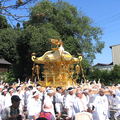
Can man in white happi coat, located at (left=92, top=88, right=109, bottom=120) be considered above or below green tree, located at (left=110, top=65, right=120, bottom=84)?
below

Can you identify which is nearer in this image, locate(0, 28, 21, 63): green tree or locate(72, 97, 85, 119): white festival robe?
locate(72, 97, 85, 119): white festival robe

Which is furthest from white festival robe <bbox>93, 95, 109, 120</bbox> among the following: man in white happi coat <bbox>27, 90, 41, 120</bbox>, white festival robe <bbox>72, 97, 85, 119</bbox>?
man in white happi coat <bbox>27, 90, 41, 120</bbox>

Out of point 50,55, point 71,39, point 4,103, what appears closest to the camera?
point 4,103

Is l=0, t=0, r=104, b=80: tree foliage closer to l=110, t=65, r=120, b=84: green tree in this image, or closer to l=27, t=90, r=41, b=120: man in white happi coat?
l=110, t=65, r=120, b=84: green tree

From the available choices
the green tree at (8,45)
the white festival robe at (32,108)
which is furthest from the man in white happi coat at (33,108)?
the green tree at (8,45)

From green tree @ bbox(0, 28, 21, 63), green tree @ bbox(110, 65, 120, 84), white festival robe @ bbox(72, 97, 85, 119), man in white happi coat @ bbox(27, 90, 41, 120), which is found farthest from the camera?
green tree @ bbox(0, 28, 21, 63)

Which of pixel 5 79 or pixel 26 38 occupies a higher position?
pixel 26 38

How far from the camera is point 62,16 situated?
19719 mm

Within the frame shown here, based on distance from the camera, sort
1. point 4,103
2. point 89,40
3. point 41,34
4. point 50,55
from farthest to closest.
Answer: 1. point 89,40
2. point 41,34
3. point 50,55
4. point 4,103

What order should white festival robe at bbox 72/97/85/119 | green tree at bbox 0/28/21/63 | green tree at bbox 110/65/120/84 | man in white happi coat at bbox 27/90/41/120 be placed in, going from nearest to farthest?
man in white happi coat at bbox 27/90/41/120, white festival robe at bbox 72/97/85/119, green tree at bbox 110/65/120/84, green tree at bbox 0/28/21/63

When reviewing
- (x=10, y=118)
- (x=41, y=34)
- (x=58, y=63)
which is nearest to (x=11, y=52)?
(x=41, y=34)

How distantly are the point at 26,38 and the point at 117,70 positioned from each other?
12431 millimetres

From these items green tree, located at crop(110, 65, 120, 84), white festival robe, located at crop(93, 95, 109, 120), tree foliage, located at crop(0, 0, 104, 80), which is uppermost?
tree foliage, located at crop(0, 0, 104, 80)

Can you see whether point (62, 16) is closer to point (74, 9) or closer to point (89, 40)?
point (74, 9)
